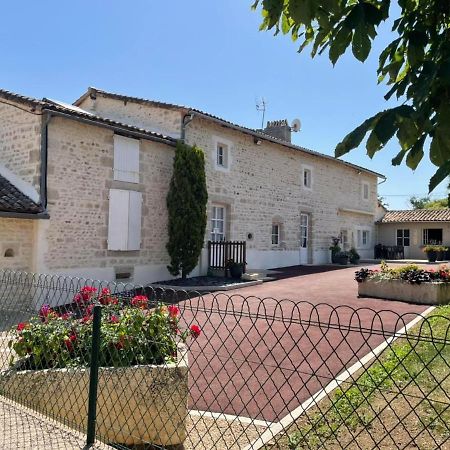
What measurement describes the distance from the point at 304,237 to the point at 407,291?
10.3m

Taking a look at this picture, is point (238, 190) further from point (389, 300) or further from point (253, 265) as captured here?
point (389, 300)

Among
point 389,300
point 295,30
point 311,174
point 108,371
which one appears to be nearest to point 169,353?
point 108,371

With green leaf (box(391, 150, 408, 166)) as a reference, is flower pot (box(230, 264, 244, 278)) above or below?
below

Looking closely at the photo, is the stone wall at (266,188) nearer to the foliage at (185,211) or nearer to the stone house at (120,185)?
the stone house at (120,185)

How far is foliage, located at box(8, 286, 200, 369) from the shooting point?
154 inches

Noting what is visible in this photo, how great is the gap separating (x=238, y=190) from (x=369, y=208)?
1364 centimetres

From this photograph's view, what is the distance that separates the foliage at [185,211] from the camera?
41.4 ft

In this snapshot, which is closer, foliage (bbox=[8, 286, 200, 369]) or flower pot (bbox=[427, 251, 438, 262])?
foliage (bbox=[8, 286, 200, 369])

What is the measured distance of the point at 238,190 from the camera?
632 inches

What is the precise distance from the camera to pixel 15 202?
9578 mm

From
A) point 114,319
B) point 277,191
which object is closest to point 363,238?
point 277,191

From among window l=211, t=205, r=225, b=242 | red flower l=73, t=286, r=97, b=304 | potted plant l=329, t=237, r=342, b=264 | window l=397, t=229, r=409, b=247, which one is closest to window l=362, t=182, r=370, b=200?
window l=397, t=229, r=409, b=247

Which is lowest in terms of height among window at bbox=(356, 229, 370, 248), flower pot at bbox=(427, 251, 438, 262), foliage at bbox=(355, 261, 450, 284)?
foliage at bbox=(355, 261, 450, 284)

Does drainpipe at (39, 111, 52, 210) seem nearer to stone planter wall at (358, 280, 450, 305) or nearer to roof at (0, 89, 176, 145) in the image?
roof at (0, 89, 176, 145)
